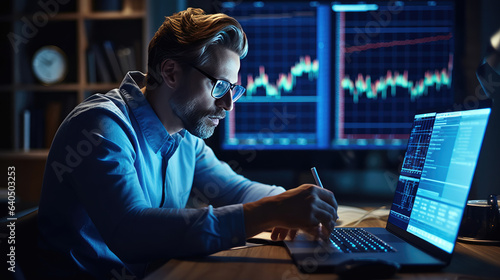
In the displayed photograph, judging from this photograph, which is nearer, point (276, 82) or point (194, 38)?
point (194, 38)

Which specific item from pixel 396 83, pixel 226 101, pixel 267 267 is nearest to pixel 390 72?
pixel 396 83

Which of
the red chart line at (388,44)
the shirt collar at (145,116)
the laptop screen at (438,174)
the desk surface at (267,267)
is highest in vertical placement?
the red chart line at (388,44)

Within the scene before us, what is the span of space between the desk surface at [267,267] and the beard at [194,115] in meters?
0.39

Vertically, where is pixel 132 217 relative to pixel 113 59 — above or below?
below

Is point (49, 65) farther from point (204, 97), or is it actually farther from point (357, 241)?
point (357, 241)

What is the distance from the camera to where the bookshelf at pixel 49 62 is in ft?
6.82

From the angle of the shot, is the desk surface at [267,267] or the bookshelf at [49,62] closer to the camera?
the desk surface at [267,267]

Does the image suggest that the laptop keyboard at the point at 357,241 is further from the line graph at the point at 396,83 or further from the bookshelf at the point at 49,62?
the bookshelf at the point at 49,62

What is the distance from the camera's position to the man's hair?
1042 millimetres

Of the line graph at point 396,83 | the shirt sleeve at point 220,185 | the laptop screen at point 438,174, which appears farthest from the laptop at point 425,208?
the line graph at point 396,83

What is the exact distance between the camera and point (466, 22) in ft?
5.07

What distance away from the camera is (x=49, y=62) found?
7.16ft

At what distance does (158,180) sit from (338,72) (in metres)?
0.83

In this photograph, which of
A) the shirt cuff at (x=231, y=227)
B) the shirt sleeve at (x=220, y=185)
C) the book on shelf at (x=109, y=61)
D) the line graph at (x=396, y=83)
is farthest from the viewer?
the book on shelf at (x=109, y=61)
